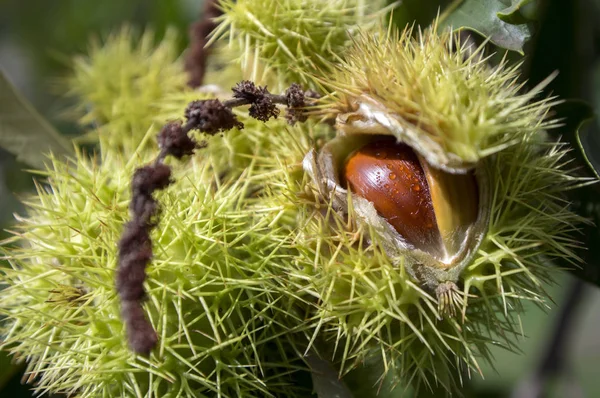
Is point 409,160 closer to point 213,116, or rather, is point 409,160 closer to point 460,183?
point 460,183

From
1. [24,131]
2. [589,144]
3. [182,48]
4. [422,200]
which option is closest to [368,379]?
[422,200]

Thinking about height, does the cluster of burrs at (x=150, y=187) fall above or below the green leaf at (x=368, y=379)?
above

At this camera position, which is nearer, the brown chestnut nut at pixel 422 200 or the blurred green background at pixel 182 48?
the brown chestnut nut at pixel 422 200

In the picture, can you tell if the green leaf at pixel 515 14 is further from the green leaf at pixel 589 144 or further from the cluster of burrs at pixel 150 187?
the cluster of burrs at pixel 150 187

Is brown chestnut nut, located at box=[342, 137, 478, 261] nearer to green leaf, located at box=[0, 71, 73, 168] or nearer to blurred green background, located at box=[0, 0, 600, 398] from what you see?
blurred green background, located at box=[0, 0, 600, 398]

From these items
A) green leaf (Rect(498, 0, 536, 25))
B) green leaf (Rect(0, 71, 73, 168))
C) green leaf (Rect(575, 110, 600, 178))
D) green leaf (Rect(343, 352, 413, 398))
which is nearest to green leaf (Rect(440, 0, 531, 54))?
green leaf (Rect(498, 0, 536, 25))

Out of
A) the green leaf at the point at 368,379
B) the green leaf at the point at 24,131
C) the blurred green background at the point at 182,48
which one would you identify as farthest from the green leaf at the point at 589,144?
the green leaf at the point at 24,131
